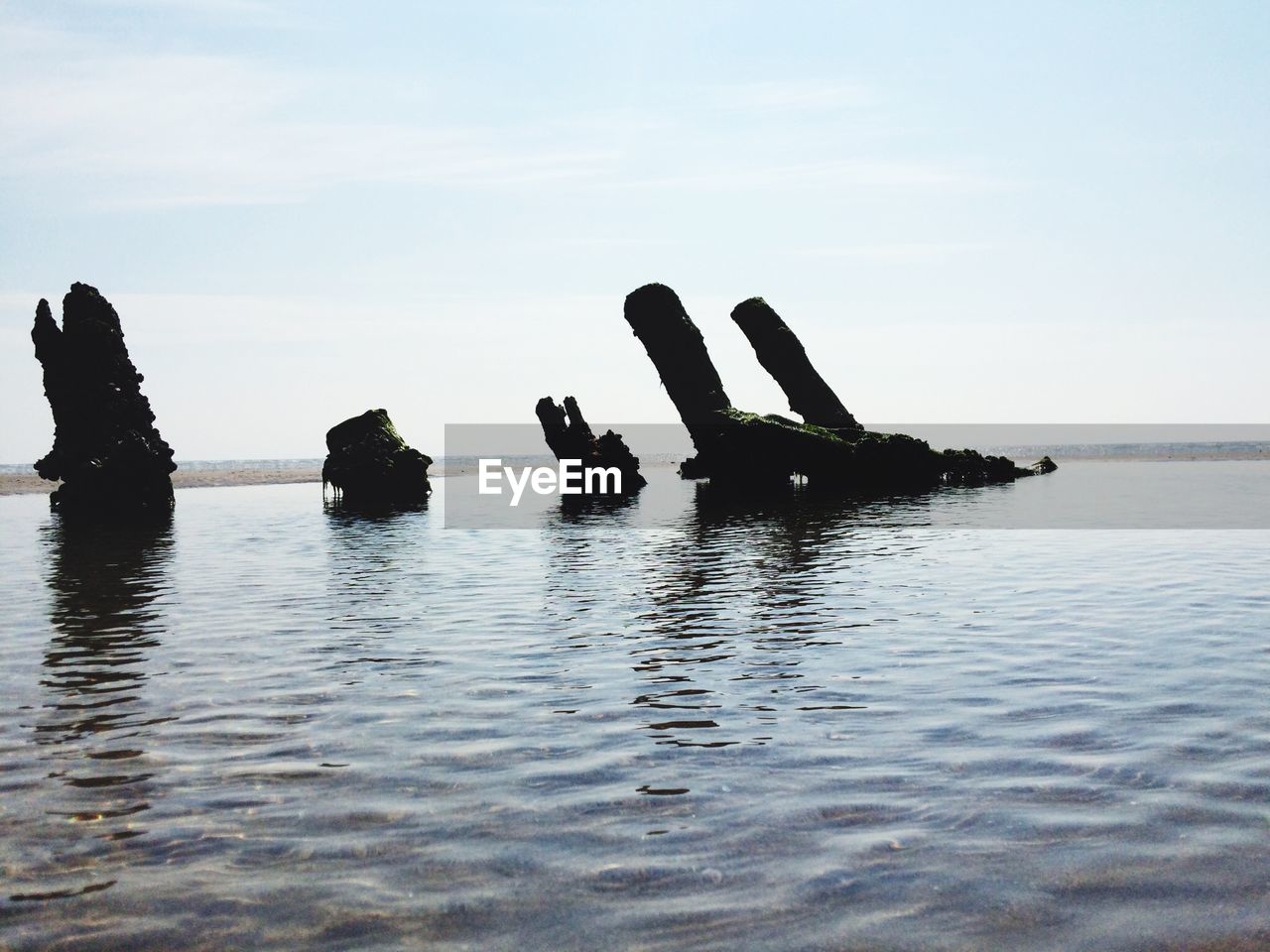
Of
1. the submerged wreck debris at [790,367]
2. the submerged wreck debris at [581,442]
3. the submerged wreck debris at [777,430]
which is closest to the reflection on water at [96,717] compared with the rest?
the submerged wreck debris at [777,430]

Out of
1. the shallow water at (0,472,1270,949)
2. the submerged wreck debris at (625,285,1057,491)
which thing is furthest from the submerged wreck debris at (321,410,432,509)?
the shallow water at (0,472,1270,949)

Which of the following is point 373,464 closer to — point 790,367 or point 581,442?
point 581,442

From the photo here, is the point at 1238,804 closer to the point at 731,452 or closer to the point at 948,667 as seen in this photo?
the point at 948,667

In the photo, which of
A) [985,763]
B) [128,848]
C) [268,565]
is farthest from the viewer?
[268,565]

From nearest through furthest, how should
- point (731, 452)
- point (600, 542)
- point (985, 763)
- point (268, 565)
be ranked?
point (985, 763) → point (268, 565) → point (600, 542) → point (731, 452)

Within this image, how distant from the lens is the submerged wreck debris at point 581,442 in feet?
189

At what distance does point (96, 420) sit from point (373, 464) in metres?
13.5

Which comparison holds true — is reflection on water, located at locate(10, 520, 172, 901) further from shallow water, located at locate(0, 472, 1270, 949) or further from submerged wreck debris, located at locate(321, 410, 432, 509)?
submerged wreck debris, located at locate(321, 410, 432, 509)

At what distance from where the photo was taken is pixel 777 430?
5003 centimetres

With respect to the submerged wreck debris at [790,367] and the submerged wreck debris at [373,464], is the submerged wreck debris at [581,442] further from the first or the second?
the submerged wreck debris at [790,367]

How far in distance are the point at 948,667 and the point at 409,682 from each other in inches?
212

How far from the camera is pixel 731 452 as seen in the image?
168ft

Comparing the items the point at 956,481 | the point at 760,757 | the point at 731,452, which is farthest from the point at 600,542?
the point at 956,481

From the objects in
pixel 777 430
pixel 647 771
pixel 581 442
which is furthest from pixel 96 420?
pixel 647 771
